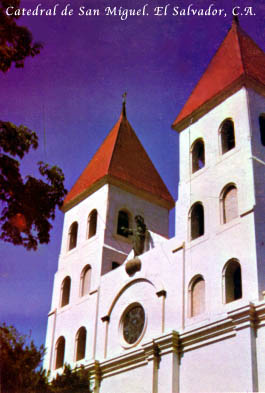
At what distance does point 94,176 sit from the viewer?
1209 inches

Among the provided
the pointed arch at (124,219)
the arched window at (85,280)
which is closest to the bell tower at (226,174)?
the pointed arch at (124,219)

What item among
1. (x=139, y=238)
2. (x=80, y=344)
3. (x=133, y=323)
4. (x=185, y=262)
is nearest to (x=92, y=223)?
(x=139, y=238)

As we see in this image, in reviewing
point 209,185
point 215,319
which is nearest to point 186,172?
point 209,185

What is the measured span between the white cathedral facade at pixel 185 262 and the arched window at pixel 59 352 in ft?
0.15

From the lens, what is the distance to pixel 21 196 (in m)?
11.1

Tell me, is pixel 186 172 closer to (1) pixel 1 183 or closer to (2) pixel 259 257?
(2) pixel 259 257

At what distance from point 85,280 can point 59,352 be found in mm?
3409

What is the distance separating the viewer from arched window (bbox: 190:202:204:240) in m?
23.1

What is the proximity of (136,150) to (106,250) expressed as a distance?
287 inches

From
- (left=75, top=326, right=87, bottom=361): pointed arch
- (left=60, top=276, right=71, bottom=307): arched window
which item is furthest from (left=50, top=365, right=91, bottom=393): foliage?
(left=60, top=276, right=71, bottom=307): arched window

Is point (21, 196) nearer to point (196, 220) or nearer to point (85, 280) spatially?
point (196, 220)

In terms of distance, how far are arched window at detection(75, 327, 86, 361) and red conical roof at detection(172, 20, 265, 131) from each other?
9770 mm

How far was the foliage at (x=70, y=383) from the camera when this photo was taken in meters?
20.3

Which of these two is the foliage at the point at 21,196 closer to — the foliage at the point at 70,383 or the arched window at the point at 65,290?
the foliage at the point at 70,383
